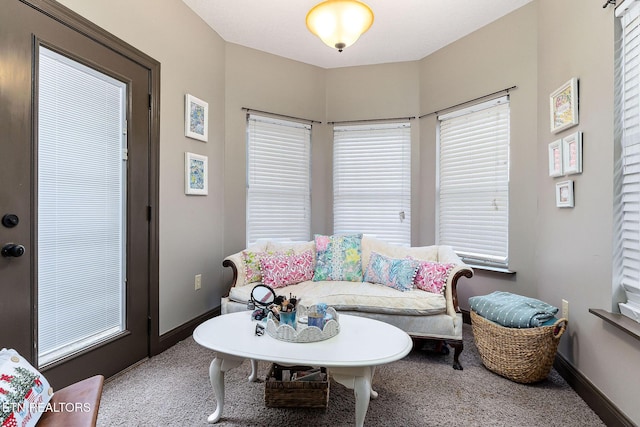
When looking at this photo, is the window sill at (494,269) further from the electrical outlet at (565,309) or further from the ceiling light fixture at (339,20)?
the ceiling light fixture at (339,20)

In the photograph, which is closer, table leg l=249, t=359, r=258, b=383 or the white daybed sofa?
table leg l=249, t=359, r=258, b=383

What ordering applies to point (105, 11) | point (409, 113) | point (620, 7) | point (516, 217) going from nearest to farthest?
point (620, 7) < point (105, 11) < point (516, 217) < point (409, 113)

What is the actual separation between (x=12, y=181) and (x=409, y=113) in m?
3.45

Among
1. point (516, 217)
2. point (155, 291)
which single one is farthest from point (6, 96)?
point (516, 217)

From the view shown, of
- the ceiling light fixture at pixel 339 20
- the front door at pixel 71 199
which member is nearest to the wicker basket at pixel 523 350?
the ceiling light fixture at pixel 339 20

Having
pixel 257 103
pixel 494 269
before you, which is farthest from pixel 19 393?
pixel 494 269

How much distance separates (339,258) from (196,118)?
1.84m

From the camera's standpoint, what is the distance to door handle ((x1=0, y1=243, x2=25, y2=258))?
1.53 meters

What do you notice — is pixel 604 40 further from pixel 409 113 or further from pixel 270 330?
pixel 270 330

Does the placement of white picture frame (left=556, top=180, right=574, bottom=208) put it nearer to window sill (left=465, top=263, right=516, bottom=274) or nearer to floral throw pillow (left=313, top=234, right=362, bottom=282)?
window sill (left=465, top=263, right=516, bottom=274)

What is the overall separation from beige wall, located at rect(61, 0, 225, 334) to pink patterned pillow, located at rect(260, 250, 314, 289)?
668 mm

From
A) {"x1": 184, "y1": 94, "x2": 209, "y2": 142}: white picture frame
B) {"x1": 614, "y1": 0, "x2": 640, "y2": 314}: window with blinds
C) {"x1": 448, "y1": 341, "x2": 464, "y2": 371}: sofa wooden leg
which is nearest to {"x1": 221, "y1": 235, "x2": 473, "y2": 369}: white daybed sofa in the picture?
{"x1": 448, "y1": 341, "x2": 464, "y2": 371}: sofa wooden leg

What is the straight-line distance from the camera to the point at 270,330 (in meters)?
1.68

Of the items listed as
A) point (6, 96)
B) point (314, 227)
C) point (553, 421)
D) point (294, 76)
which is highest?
point (294, 76)
